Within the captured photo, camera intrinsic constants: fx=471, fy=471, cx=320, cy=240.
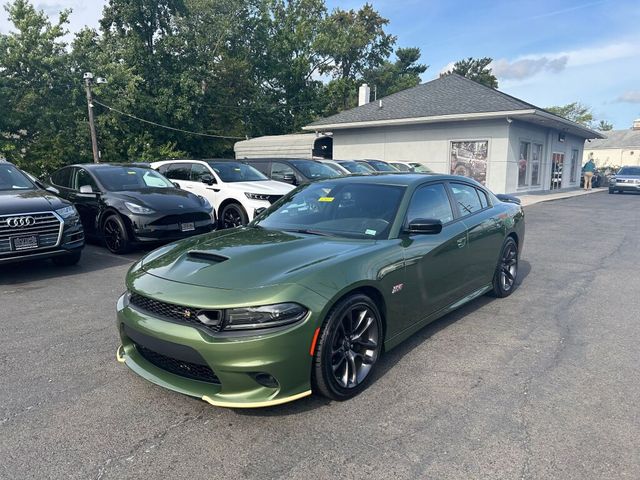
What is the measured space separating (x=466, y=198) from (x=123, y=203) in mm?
5458

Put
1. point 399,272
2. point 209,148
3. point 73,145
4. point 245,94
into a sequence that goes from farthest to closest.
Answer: point 245,94, point 209,148, point 73,145, point 399,272

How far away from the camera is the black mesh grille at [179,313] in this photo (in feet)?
9.10

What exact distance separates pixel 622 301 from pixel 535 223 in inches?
290

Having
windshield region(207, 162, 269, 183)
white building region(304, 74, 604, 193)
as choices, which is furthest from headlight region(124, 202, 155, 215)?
white building region(304, 74, 604, 193)

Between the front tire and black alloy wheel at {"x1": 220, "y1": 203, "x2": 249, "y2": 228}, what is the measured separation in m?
6.38

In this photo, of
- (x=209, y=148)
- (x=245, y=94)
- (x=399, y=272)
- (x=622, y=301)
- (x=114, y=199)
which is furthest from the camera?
(x=245, y=94)

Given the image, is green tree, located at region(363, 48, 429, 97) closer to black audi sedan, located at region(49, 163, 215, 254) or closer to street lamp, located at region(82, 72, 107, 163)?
street lamp, located at region(82, 72, 107, 163)

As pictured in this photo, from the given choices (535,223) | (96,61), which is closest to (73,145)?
(96,61)

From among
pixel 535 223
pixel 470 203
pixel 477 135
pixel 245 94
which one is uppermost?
pixel 245 94

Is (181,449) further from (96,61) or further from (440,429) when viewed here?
(96,61)

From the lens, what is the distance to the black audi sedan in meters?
7.53

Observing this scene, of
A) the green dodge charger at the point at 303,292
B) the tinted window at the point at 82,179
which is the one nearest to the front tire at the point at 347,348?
the green dodge charger at the point at 303,292

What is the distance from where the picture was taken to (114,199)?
25.5 feet

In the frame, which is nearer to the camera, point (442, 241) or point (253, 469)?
point (253, 469)
